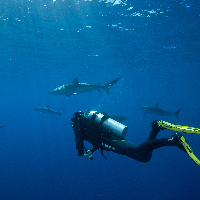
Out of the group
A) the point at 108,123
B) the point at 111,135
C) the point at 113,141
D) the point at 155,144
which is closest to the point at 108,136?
the point at 111,135

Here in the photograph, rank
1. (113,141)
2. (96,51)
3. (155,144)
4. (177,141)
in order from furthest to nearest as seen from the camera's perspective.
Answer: (96,51) → (113,141) → (155,144) → (177,141)

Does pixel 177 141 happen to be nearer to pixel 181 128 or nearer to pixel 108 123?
pixel 181 128

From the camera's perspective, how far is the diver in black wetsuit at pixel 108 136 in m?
4.14

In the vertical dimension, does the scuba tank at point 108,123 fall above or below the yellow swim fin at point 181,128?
below

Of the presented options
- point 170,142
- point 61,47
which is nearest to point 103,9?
point 61,47

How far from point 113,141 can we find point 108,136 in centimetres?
20

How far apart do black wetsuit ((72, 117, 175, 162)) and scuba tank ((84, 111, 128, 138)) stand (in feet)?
0.37

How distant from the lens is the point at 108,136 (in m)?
4.82

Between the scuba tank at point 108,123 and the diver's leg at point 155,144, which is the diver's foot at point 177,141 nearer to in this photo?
the diver's leg at point 155,144

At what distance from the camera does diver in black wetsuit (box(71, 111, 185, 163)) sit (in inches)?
163

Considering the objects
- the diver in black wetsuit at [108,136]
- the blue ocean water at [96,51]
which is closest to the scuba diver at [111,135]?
the diver in black wetsuit at [108,136]

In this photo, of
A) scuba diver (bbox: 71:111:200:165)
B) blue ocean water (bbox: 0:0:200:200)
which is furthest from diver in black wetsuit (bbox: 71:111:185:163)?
blue ocean water (bbox: 0:0:200:200)

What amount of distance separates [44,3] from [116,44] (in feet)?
40.1

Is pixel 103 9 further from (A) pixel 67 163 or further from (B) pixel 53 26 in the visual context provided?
(A) pixel 67 163
